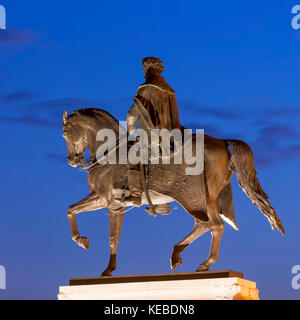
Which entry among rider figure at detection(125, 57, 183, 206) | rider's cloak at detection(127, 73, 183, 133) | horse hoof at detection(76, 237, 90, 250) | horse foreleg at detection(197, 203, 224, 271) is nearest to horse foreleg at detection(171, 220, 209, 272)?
horse foreleg at detection(197, 203, 224, 271)

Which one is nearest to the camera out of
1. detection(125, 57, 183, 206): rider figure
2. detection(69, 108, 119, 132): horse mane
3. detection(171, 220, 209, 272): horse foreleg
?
detection(125, 57, 183, 206): rider figure

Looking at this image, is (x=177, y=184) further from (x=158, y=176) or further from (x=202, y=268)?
(x=202, y=268)

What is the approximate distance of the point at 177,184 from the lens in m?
10.6

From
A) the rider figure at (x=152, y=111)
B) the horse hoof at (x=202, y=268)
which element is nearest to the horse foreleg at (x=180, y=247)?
the horse hoof at (x=202, y=268)

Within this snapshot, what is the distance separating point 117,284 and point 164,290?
818 millimetres

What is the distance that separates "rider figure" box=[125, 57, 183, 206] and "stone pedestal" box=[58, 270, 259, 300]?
4.58ft

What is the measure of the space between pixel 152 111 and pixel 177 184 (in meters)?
1.29

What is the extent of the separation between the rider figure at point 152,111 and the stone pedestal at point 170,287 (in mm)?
1397

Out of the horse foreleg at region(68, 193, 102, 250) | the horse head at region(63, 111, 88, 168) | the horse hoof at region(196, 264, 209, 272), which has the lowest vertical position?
the horse hoof at region(196, 264, 209, 272)

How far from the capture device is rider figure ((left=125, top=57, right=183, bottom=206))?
10633mm

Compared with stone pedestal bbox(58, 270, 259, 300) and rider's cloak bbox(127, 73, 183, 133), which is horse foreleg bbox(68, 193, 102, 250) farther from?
rider's cloak bbox(127, 73, 183, 133)

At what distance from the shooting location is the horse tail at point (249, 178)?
10.3m

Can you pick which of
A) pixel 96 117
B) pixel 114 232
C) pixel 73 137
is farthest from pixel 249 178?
pixel 73 137
